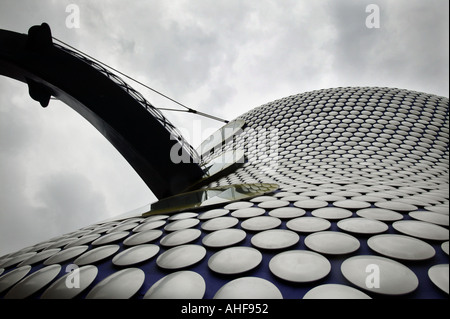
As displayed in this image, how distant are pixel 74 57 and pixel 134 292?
34.6 feet

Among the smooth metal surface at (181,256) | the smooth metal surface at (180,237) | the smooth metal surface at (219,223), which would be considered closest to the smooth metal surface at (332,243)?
the smooth metal surface at (219,223)

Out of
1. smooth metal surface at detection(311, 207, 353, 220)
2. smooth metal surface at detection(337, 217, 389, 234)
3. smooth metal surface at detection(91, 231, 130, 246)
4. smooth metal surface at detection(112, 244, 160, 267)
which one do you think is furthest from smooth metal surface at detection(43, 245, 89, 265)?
smooth metal surface at detection(337, 217, 389, 234)

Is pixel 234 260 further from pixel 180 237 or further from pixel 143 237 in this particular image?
pixel 143 237

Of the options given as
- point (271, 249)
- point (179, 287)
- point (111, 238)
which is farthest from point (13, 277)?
point (271, 249)

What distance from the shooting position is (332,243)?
3.03 meters

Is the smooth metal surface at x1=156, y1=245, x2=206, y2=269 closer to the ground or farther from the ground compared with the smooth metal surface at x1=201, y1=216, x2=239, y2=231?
closer to the ground

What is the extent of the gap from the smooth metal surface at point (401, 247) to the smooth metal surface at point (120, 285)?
3.09 meters

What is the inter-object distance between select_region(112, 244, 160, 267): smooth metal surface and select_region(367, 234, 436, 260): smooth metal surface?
324 centimetres

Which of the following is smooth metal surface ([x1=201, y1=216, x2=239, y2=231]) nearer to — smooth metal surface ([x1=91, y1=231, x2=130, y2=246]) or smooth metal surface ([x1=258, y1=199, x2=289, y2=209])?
smooth metal surface ([x1=258, y1=199, x2=289, y2=209])

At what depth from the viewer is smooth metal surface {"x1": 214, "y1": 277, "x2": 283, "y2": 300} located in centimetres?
214

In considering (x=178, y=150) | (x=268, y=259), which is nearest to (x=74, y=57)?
(x=178, y=150)

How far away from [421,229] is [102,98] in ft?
36.4

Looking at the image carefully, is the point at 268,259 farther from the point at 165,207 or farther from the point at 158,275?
the point at 165,207

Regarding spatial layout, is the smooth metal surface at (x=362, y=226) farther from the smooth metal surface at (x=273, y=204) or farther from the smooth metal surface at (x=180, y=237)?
the smooth metal surface at (x=180, y=237)
